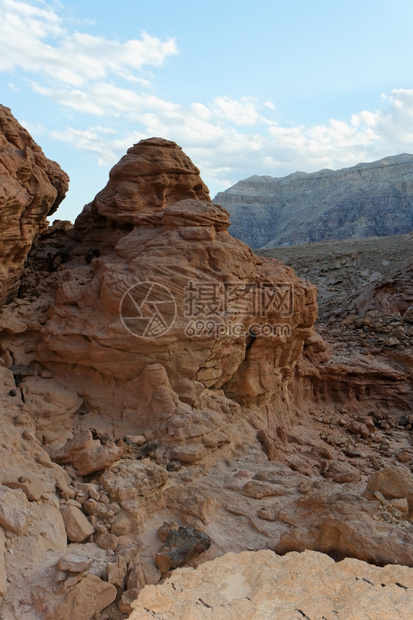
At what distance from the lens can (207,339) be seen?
582 cm

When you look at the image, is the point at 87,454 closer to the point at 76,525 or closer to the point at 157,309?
the point at 76,525

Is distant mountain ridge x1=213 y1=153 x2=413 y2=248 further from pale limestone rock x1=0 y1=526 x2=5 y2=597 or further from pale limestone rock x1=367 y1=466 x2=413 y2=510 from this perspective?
pale limestone rock x1=0 y1=526 x2=5 y2=597

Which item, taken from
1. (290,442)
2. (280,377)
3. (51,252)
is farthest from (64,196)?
(290,442)

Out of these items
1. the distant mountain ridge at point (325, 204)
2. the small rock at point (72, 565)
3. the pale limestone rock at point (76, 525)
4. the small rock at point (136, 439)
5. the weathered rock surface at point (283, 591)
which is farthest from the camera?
the distant mountain ridge at point (325, 204)

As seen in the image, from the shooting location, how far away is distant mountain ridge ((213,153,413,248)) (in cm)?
6819

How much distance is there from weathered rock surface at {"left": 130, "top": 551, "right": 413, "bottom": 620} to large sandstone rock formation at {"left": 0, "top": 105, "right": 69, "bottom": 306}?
3769 mm

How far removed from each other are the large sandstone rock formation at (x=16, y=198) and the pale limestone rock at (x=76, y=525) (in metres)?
2.73

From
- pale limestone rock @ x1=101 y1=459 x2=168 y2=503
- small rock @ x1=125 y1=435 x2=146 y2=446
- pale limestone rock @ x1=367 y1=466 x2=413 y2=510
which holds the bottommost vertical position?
pale limestone rock @ x1=367 y1=466 x2=413 y2=510

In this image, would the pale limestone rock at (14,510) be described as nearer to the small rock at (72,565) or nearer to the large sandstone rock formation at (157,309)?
the small rock at (72,565)

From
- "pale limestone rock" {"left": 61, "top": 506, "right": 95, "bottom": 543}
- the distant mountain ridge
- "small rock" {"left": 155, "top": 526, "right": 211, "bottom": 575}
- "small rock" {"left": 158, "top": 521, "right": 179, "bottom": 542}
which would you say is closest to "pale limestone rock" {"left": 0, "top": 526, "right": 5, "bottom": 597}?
"pale limestone rock" {"left": 61, "top": 506, "right": 95, "bottom": 543}

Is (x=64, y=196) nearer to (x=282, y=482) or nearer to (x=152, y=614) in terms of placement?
(x=282, y=482)

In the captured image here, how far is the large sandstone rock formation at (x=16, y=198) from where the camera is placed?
5.18 meters

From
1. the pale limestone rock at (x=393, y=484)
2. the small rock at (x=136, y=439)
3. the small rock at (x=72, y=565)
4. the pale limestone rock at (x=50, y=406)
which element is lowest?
the small rock at (x=72, y=565)

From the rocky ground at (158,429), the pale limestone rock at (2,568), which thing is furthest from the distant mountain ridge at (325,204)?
the pale limestone rock at (2,568)
